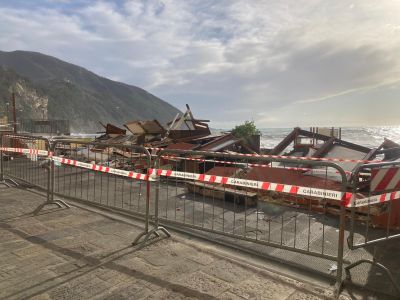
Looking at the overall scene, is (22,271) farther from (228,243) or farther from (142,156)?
(142,156)

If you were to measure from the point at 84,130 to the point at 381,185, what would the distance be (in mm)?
170754

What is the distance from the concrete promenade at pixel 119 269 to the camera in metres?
3.53

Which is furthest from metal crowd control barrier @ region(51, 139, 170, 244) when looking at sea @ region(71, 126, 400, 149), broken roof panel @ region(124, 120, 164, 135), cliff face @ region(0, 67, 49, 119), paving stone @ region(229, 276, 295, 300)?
cliff face @ region(0, 67, 49, 119)

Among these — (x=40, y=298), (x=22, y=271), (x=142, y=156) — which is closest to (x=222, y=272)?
(x=40, y=298)

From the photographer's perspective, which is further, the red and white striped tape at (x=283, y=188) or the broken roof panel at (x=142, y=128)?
the broken roof panel at (x=142, y=128)

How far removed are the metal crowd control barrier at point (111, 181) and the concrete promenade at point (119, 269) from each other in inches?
19.0

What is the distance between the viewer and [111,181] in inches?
401

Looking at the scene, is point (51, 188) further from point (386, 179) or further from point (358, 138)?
point (358, 138)

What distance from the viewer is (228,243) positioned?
17.0 ft

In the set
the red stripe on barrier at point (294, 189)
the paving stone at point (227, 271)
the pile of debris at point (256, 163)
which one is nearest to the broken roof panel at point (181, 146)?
the pile of debris at point (256, 163)

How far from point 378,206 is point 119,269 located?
15.6 ft

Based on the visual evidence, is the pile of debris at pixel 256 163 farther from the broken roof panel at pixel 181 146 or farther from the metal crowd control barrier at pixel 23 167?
the metal crowd control barrier at pixel 23 167

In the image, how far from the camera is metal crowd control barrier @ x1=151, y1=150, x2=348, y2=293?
4996 millimetres

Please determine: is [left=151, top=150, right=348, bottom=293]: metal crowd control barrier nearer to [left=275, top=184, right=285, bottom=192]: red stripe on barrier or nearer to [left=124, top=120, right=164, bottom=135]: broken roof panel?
[left=275, top=184, right=285, bottom=192]: red stripe on barrier
